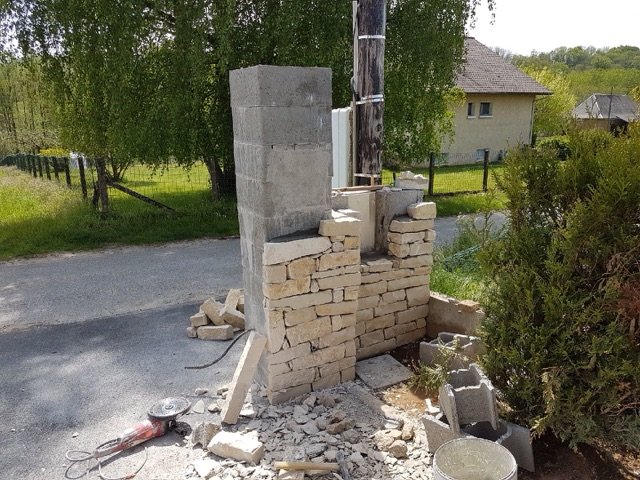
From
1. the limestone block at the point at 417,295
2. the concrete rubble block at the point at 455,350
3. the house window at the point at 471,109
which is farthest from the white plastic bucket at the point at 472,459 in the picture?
the house window at the point at 471,109

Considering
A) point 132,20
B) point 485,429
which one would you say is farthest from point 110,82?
point 485,429

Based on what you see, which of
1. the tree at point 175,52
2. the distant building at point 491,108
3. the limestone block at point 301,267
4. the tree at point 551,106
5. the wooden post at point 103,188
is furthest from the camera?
the tree at point 551,106

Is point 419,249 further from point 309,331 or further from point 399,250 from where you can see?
point 309,331

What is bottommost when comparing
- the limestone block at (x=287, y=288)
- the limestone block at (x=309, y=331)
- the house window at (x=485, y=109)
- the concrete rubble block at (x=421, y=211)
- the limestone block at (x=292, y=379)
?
the limestone block at (x=292, y=379)

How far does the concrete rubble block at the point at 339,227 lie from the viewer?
14.3 ft

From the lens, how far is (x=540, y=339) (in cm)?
342

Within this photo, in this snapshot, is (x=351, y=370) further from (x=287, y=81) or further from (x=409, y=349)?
(x=287, y=81)

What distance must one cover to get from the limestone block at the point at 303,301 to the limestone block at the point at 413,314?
1261mm

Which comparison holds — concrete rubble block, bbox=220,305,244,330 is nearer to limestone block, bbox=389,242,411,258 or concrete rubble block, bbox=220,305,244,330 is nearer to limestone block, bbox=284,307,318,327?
limestone block, bbox=284,307,318,327

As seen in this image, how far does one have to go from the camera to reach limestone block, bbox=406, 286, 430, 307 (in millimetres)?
5473

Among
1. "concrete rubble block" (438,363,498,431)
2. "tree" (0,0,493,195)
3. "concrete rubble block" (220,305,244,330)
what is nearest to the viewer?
"concrete rubble block" (438,363,498,431)

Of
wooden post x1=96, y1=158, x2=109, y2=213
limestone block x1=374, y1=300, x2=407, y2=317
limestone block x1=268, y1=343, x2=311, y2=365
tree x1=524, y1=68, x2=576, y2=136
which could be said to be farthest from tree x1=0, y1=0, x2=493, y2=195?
tree x1=524, y1=68, x2=576, y2=136

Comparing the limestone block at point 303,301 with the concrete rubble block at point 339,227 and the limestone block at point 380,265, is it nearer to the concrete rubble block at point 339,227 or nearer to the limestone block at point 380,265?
the concrete rubble block at point 339,227

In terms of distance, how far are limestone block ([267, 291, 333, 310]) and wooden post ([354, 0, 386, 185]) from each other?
5.67 feet
